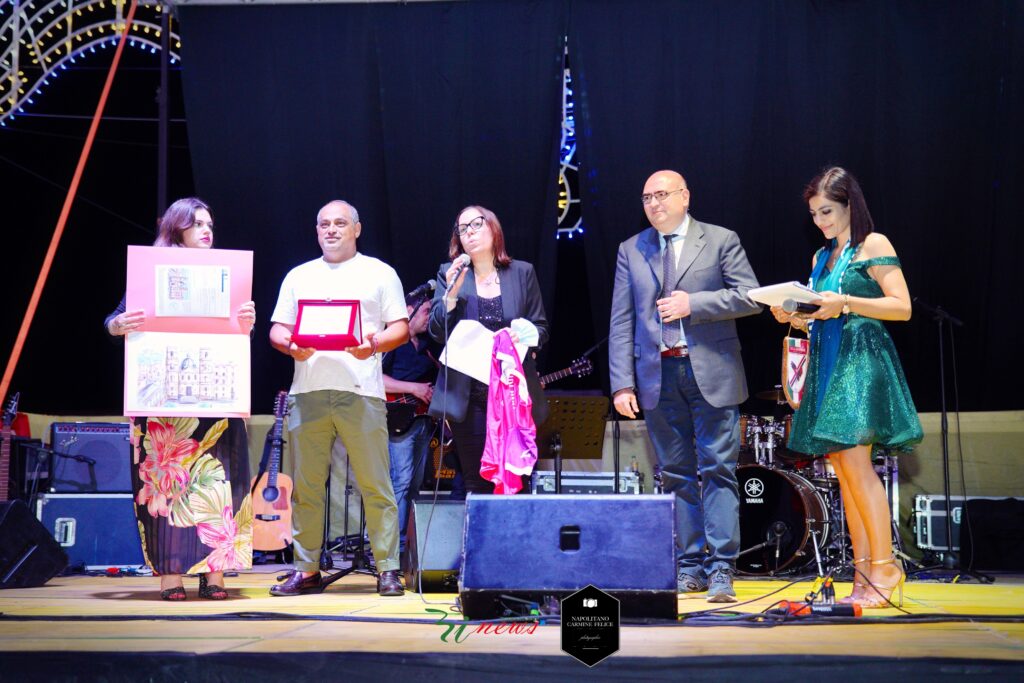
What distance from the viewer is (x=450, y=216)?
6008 mm

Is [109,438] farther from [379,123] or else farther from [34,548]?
[379,123]

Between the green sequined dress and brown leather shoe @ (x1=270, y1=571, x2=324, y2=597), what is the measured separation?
6.83 ft

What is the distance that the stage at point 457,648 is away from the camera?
231cm

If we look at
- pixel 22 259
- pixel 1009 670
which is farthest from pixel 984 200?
pixel 22 259

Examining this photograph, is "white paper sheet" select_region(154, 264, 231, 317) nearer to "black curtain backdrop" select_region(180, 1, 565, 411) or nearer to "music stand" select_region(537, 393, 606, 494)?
"music stand" select_region(537, 393, 606, 494)

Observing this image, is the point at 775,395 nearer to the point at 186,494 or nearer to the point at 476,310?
the point at 476,310

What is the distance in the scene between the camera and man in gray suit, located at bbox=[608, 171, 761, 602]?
12.5 feet

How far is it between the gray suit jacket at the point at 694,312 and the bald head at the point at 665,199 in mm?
102

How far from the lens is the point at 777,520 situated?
17.7 feet

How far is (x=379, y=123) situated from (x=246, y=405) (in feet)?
8.96

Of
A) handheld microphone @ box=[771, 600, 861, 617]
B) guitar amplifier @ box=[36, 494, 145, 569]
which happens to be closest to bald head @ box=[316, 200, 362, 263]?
handheld microphone @ box=[771, 600, 861, 617]

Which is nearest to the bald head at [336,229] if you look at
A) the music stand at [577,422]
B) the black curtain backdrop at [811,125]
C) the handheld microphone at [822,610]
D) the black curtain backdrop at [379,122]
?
the music stand at [577,422]

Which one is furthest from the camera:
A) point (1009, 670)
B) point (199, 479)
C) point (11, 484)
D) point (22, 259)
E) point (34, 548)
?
point (22, 259)

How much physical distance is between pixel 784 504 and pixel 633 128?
2365 mm
